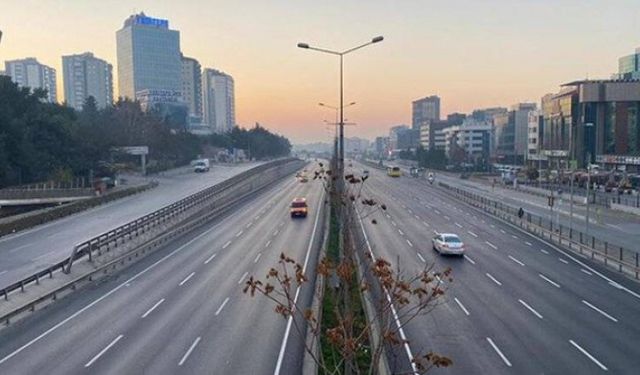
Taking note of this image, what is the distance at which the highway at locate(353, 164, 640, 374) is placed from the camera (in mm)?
17031

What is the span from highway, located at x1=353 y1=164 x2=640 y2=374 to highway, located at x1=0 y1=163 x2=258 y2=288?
63.0 ft

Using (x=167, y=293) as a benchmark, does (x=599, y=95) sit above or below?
above

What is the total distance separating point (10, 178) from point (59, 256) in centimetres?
3392

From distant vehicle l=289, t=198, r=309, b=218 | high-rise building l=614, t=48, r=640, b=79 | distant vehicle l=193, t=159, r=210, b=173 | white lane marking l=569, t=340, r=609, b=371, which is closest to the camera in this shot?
white lane marking l=569, t=340, r=609, b=371

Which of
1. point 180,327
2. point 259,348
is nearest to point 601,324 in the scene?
point 259,348

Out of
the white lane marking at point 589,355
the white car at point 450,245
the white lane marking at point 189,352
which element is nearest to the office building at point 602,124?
the white car at point 450,245

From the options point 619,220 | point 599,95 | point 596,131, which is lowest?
point 619,220

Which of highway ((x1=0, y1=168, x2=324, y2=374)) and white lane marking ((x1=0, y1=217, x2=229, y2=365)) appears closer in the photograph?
highway ((x1=0, y1=168, x2=324, y2=374))

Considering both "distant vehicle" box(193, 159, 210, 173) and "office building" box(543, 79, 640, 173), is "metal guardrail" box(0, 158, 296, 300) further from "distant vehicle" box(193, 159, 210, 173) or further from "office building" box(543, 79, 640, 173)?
"office building" box(543, 79, 640, 173)

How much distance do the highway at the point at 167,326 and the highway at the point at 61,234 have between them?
17.7 feet

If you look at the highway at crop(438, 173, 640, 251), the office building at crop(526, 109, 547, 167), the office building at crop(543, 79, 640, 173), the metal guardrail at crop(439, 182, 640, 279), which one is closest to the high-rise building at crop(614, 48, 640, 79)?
the office building at crop(526, 109, 547, 167)

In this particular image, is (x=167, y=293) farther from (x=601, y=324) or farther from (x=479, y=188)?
(x=479, y=188)

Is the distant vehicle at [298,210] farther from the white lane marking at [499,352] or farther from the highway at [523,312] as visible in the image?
the white lane marking at [499,352]

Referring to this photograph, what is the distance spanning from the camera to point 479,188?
290 ft
